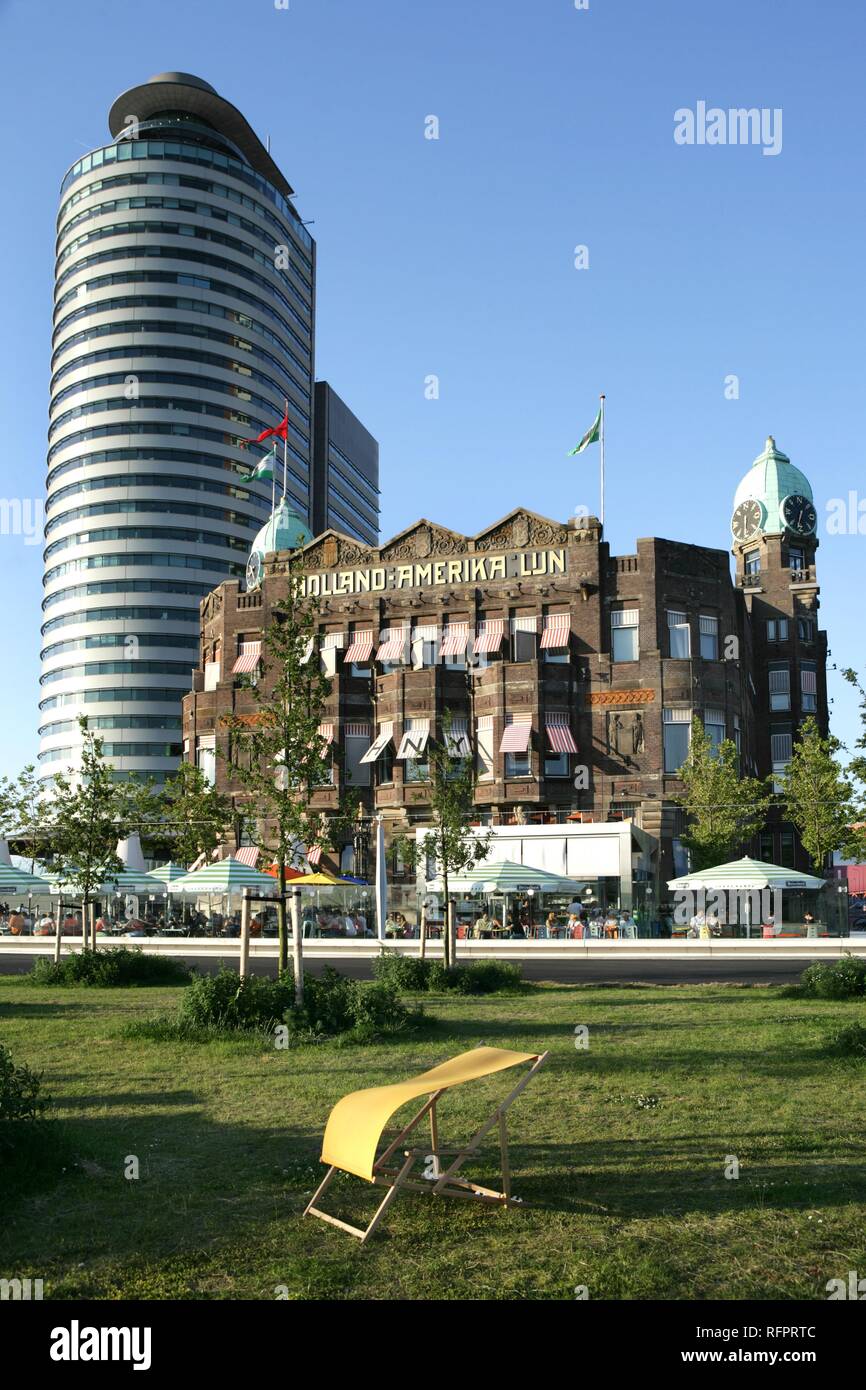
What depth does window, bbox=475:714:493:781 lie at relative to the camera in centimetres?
6238

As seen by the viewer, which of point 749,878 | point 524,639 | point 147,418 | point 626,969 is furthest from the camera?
point 147,418

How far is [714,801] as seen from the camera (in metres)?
56.1

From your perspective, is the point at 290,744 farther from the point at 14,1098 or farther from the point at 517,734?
the point at 517,734

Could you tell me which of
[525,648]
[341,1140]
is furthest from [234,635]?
[341,1140]

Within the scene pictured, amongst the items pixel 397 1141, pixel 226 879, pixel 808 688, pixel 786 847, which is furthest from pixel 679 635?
pixel 397 1141

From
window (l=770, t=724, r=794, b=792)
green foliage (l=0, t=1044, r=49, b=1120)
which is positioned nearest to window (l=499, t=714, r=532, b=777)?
window (l=770, t=724, r=794, b=792)

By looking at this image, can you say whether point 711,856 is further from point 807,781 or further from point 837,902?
point 837,902

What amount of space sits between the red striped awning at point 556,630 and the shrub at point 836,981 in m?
41.1

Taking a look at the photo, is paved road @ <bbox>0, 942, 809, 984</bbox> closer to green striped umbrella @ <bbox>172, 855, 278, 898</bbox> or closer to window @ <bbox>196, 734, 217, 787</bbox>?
green striped umbrella @ <bbox>172, 855, 278, 898</bbox>

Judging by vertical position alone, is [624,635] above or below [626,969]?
above

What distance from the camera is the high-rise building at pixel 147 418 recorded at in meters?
120

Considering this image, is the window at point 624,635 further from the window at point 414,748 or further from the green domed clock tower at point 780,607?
the green domed clock tower at point 780,607

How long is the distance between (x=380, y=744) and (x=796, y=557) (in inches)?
1444

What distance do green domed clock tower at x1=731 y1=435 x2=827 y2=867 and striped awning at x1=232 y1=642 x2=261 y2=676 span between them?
31194mm
